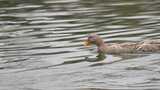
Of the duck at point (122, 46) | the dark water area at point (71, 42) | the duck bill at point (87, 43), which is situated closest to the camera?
the dark water area at point (71, 42)

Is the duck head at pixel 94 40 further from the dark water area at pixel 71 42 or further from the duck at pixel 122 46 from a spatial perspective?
the dark water area at pixel 71 42

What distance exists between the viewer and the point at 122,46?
1691cm

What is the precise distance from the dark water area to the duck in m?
0.23

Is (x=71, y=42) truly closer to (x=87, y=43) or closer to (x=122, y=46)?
(x=87, y=43)

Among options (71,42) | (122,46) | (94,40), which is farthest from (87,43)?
(122,46)

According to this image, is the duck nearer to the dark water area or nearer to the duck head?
the duck head

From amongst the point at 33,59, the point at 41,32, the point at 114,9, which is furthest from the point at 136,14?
the point at 33,59

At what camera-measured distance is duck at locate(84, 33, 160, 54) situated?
54.5 feet

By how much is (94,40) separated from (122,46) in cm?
91

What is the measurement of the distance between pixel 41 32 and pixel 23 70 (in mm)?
4730

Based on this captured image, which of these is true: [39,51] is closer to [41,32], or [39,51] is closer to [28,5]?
[41,32]

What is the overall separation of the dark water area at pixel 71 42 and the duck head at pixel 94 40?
0.18m

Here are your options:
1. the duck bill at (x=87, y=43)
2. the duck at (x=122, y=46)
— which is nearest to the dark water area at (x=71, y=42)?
the duck bill at (x=87, y=43)

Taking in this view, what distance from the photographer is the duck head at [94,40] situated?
57.1ft
